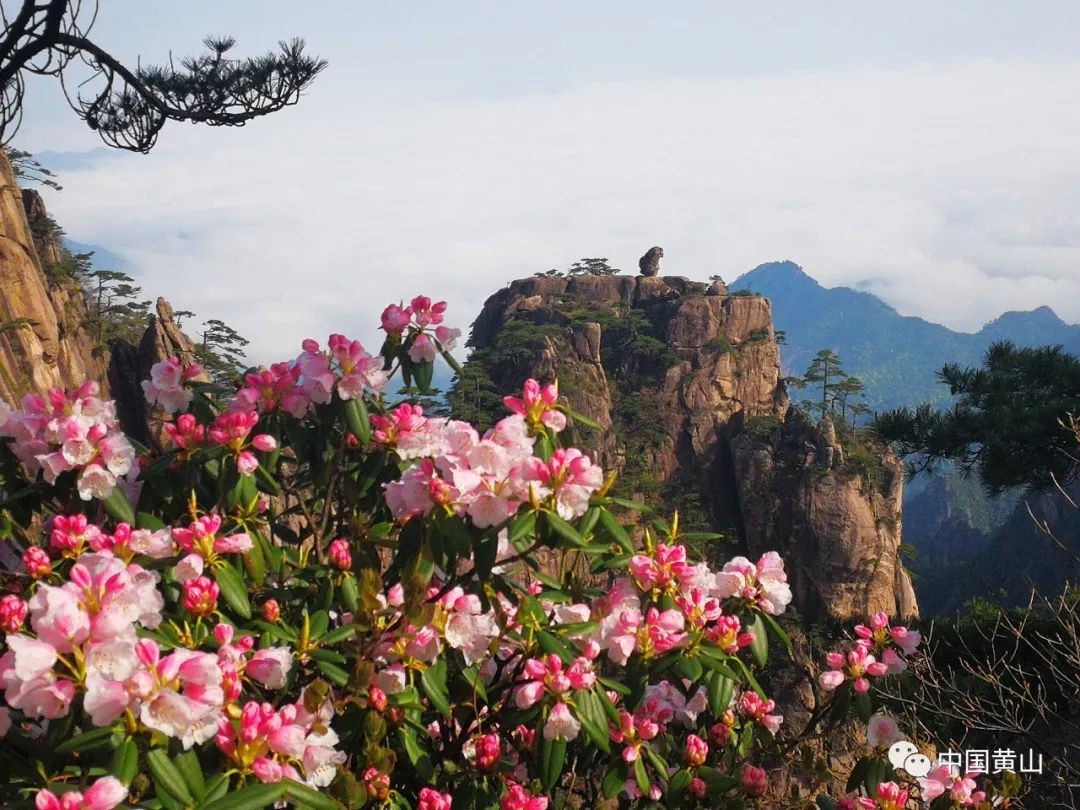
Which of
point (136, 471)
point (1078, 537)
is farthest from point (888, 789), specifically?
point (1078, 537)

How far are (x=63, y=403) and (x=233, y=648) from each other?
0.75 m

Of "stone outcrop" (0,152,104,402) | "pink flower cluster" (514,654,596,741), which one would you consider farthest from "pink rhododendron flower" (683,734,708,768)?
"stone outcrop" (0,152,104,402)

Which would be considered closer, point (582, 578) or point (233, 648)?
point (233, 648)

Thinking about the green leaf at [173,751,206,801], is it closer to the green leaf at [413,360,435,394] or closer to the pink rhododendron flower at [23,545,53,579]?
the pink rhododendron flower at [23,545,53,579]

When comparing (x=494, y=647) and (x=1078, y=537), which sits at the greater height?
(x=494, y=647)

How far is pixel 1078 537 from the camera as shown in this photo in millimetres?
41500

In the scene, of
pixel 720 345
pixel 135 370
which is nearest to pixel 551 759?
pixel 135 370

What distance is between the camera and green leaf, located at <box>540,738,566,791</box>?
1.76m

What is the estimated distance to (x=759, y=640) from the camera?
6.74 ft

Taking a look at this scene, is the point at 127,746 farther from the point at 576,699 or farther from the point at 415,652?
the point at 576,699

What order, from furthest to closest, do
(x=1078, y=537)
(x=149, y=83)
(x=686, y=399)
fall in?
(x=1078, y=537)
(x=686, y=399)
(x=149, y=83)

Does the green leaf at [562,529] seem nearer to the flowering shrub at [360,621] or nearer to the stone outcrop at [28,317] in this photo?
the flowering shrub at [360,621]

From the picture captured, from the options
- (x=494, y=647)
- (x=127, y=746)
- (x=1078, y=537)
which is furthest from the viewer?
(x=1078, y=537)

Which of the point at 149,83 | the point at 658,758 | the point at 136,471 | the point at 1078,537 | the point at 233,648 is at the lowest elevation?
the point at 1078,537
